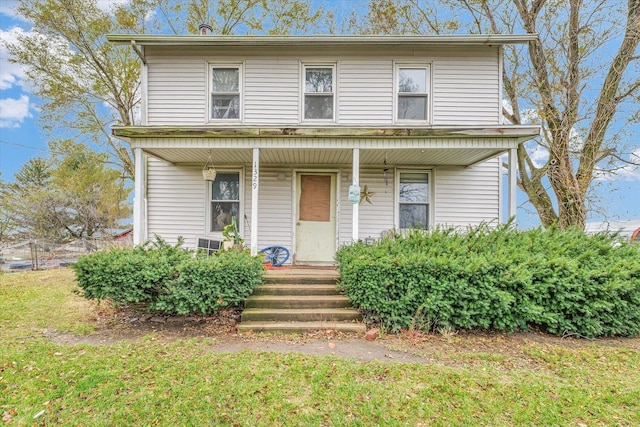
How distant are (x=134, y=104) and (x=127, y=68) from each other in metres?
1.40

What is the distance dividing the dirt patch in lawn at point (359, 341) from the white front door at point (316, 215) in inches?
121

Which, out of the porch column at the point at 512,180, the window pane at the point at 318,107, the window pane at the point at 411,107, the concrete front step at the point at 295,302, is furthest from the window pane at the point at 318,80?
the concrete front step at the point at 295,302

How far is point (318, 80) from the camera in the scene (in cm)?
751

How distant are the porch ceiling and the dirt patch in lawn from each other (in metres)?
3.29

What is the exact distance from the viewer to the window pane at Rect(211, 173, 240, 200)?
757cm

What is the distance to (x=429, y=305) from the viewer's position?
4.21 m

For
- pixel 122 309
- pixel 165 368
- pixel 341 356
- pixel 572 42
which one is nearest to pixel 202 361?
pixel 165 368

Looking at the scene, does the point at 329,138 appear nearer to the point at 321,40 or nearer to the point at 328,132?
the point at 328,132

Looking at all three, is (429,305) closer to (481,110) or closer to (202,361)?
(202,361)

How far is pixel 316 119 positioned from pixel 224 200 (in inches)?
118

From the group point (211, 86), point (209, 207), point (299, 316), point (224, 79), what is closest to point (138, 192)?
point (209, 207)

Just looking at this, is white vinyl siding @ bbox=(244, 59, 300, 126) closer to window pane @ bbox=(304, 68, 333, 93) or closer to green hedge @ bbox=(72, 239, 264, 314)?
window pane @ bbox=(304, 68, 333, 93)

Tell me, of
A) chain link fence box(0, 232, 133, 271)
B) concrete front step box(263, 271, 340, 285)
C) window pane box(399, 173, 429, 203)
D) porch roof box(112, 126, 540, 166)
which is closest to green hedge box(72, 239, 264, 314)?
concrete front step box(263, 271, 340, 285)

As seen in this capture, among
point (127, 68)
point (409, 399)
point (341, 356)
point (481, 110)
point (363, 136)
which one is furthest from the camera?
point (127, 68)
